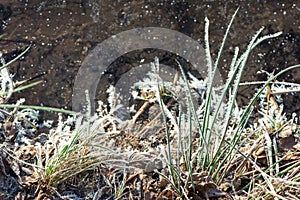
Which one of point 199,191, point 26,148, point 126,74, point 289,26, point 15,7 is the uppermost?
point 15,7

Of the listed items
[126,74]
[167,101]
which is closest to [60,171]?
[167,101]

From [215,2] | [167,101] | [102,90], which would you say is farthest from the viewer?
[215,2]

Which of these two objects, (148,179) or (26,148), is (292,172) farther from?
(26,148)

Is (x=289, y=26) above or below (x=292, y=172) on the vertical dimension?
above

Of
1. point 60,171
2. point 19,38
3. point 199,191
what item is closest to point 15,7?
point 19,38

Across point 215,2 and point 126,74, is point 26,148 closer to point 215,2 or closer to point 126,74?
point 126,74

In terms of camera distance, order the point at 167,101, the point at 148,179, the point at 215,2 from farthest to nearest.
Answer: the point at 215,2 < the point at 167,101 < the point at 148,179

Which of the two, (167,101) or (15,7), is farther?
(15,7)

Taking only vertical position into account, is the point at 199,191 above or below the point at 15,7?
below

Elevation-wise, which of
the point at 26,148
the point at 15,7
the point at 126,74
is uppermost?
the point at 15,7
